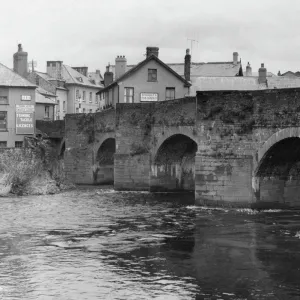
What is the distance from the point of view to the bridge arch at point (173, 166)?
3966 cm

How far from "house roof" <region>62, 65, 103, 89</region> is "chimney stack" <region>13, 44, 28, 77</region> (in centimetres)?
1241

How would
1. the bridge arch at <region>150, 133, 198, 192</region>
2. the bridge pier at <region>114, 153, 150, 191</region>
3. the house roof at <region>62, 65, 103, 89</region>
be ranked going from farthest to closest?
the house roof at <region>62, 65, 103, 89</region> → the bridge pier at <region>114, 153, 150, 191</region> → the bridge arch at <region>150, 133, 198, 192</region>

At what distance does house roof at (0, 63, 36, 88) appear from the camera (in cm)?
6031

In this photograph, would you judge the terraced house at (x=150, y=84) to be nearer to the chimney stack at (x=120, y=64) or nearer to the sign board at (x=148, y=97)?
the sign board at (x=148, y=97)

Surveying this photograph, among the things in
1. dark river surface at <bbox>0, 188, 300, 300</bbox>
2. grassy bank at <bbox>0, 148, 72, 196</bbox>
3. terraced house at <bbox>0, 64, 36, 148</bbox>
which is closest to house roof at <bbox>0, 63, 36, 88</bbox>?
terraced house at <bbox>0, 64, 36, 148</bbox>

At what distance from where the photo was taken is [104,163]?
50.6 metres

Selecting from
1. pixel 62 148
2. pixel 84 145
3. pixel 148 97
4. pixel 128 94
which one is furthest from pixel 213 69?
pixel 84 145

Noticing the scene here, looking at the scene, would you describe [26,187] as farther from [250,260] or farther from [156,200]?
[250,260]

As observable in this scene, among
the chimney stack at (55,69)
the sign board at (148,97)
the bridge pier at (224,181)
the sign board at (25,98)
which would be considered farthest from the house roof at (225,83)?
the bridge pier at (224,181)

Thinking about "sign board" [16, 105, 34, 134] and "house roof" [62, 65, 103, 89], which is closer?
"sign board" [16, 105, 34, 134]

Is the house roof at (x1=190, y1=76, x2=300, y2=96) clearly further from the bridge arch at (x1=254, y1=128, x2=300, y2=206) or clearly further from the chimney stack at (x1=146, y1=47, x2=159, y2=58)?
the bridge arch at (x1=254, y1=128, x2=300, y2=206)

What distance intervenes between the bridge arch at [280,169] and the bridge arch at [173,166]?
9.90m

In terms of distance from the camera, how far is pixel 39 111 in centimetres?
6538

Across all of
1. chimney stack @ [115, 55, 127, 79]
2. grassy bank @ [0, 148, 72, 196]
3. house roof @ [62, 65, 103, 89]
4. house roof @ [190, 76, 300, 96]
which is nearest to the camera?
grassy bank @ [0, 148, 72, 196]
